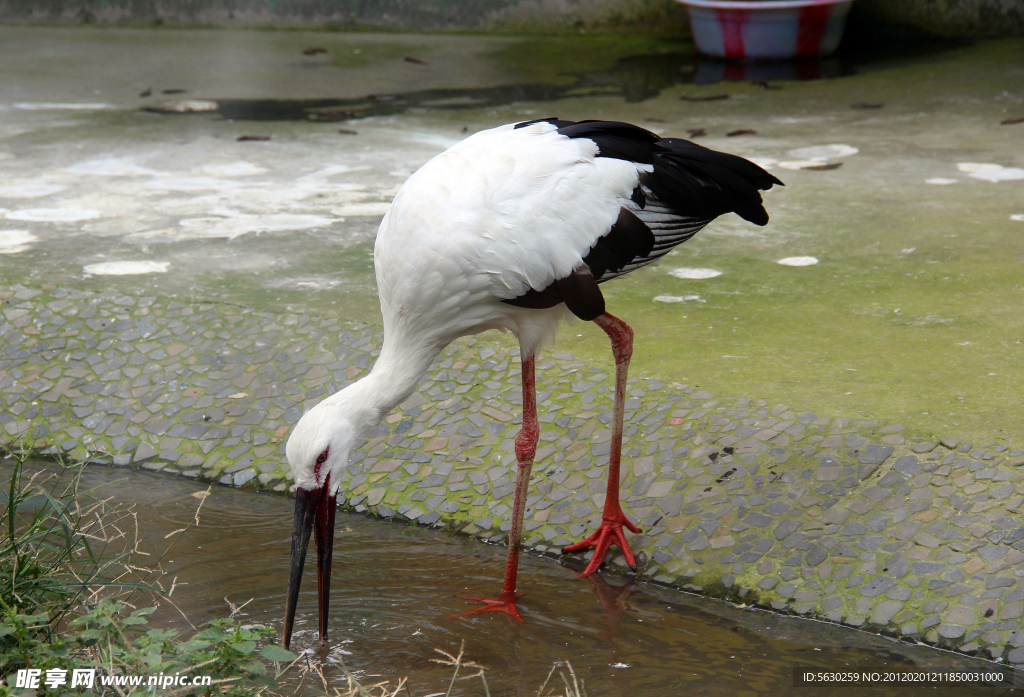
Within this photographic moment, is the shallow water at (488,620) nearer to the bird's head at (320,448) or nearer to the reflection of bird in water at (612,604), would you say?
the reflection of bird in water at (612,604)

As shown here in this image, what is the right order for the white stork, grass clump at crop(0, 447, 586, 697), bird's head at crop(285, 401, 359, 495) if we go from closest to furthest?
grass clump at crop(0, 447, 586, 697), bird's head at crop(285, 401, 359, 495), the white stork

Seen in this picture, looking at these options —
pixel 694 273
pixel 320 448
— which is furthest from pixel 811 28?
pixel 320 448

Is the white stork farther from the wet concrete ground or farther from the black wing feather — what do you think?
the wet concrete ground

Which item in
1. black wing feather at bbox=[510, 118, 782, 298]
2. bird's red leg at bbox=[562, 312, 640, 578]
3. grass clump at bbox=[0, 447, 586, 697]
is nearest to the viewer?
grass clump at bbox=[0, 447, 586, 697]

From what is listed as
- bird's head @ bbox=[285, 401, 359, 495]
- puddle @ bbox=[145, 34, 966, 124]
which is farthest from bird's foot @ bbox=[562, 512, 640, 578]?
puddle @ bbox=[145, 34, 966, 124]

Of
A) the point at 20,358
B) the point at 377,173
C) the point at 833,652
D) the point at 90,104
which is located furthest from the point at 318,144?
the point at 833,652

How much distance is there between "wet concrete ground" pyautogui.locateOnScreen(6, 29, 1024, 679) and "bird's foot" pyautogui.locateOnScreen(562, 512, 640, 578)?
0.30 ft

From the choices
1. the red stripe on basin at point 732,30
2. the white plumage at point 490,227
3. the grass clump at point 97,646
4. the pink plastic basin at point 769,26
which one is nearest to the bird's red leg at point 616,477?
the white plumage at point 490,227

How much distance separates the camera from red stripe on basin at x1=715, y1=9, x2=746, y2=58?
993cm

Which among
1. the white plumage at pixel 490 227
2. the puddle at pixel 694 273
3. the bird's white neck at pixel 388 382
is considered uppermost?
the white plumage at pixel 490 227

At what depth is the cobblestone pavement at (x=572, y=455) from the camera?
3.21m

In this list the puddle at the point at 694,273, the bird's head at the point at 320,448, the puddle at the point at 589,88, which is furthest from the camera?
the puddle at the point at 589,88

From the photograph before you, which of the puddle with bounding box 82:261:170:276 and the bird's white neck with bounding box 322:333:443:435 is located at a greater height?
the bird's white neck with bounding box 322:333:443:435

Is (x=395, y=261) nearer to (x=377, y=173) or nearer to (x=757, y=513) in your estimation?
(x=757, y=513)
